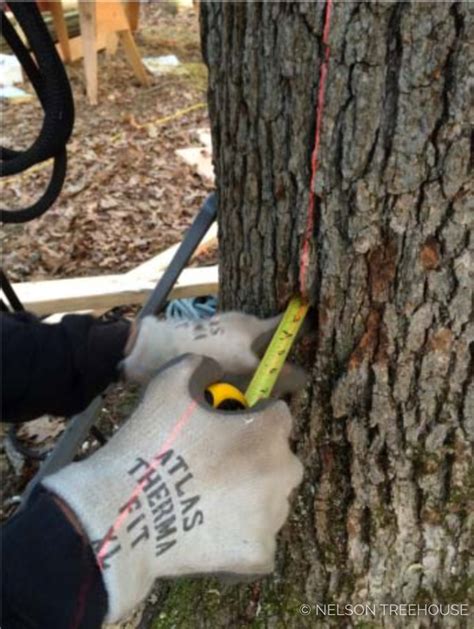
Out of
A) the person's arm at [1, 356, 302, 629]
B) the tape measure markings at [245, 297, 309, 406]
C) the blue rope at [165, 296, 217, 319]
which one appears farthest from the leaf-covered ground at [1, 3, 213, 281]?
the person's arm at [1, 356, 302, 629]

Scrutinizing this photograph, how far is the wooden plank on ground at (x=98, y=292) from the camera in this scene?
2.54 meters

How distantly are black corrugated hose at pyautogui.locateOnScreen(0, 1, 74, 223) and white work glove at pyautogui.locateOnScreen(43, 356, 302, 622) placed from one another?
764mm

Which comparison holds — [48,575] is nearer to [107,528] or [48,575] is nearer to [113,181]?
[107,528]

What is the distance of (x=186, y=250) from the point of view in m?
1.75

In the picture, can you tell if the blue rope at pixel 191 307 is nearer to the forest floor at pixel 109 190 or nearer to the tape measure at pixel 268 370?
the forest floor at pixel 109 190

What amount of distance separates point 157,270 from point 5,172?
113 cm

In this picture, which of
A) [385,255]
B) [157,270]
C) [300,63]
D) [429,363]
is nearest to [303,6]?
[300,63]

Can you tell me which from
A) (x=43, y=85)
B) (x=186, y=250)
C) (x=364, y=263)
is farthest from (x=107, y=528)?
(x=43, y=85)

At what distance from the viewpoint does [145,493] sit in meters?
1.11

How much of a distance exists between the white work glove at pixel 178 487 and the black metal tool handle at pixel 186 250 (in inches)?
22.0

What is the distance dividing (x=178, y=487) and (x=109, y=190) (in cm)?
316

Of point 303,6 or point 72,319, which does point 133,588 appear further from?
point 303,6

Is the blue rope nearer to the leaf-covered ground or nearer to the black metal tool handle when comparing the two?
the leaf-covered ground

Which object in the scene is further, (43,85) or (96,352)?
(43,85)
